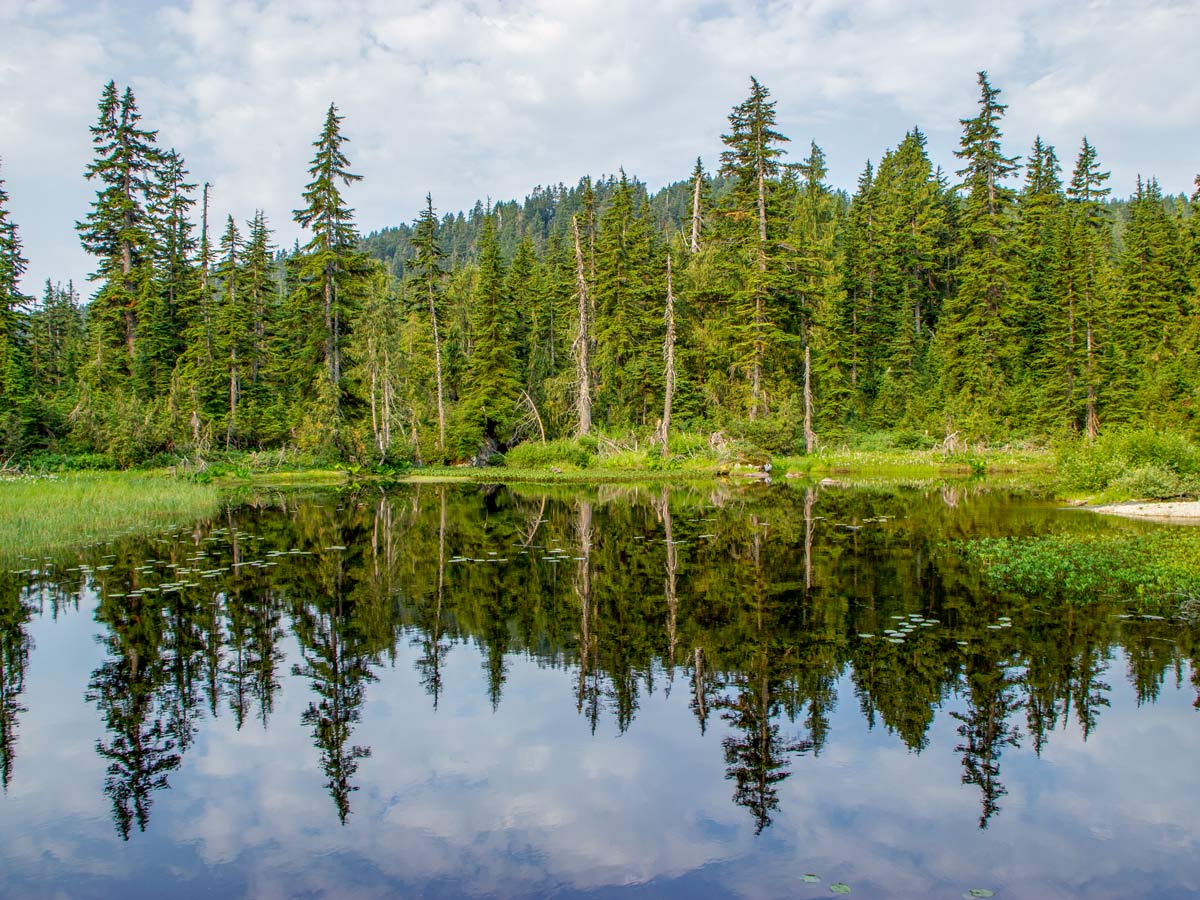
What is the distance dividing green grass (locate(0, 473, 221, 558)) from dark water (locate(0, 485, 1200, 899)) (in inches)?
235

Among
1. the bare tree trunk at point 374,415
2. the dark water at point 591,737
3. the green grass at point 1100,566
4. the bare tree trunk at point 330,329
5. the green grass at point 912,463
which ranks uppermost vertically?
the bare tree trunk at point 330,329

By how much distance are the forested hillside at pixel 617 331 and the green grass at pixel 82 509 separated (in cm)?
1118

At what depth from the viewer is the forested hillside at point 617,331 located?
142ft

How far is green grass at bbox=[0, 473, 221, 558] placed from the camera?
20.0 metres

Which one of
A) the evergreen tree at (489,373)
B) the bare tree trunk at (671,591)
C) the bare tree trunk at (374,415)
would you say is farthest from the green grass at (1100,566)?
the evergreen tree at (489,373)

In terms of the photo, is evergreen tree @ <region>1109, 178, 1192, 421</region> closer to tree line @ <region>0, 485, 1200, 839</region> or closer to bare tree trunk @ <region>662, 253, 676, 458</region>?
bare tree trunk @ <region>662, 253, 676, 458</region>

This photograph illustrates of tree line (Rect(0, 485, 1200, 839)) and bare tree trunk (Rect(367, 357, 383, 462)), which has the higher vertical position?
bare tree trunk (Rect(367, 357, 383, 462))

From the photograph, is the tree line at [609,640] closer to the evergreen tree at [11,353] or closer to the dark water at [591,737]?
the dark water at [591,737]

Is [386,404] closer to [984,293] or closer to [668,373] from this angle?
[668,373]

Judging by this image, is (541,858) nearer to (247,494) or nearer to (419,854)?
(419,854)

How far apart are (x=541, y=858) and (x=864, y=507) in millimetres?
22692

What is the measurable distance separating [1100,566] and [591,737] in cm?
1100

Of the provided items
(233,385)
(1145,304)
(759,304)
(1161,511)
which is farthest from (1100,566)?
(233,385)

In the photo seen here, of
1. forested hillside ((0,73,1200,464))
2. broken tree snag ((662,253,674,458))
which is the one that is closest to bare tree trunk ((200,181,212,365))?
forested hillside ((0,73,1200,464))
